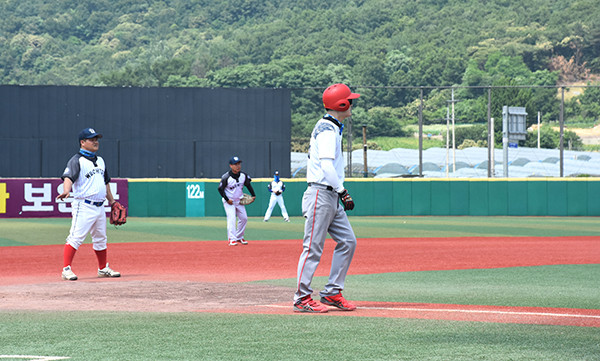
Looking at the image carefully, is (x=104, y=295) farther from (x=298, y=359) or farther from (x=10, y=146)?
(x=10, y=146)

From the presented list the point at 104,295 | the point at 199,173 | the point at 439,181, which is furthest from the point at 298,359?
the point at 199,173

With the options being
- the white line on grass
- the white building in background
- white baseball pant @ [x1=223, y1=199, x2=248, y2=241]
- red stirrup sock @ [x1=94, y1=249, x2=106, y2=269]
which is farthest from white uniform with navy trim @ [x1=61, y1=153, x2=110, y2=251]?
the white building in background

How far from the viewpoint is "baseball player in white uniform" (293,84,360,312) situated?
7.36 m

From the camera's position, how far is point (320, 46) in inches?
4656

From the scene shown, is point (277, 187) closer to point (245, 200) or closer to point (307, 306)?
point (245, 200)

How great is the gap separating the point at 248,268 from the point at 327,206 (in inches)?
217

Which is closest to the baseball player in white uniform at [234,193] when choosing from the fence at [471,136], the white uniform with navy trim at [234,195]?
the white uniform with navy trim at [234,195]

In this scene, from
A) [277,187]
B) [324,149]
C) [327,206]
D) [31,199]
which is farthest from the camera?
[31,199]

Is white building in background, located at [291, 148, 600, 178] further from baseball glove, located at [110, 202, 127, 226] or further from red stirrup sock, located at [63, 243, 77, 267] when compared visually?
red stirrup sock, located at [63, 243, 77, 267]

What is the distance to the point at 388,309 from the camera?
7676 millimetres

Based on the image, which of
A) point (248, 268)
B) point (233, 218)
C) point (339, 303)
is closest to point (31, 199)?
point (233, 218)

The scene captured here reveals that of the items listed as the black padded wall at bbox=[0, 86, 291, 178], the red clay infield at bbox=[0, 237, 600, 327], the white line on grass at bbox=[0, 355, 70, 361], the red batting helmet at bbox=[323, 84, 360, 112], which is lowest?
the red clay infield at bbox=[0, 237, 600, 327]

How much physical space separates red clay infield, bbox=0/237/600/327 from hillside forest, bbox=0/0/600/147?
55.0 metres

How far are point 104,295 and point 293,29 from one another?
390 feet
